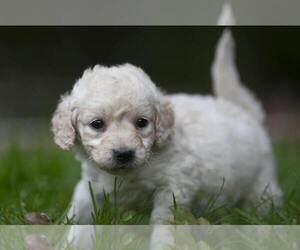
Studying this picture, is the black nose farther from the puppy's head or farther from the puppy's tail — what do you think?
the puppy's tail

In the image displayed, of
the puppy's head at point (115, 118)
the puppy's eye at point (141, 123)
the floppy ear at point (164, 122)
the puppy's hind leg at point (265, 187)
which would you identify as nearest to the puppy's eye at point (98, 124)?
the puppy's head at point (115, 118)

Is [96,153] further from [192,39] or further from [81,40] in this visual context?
[192,39]

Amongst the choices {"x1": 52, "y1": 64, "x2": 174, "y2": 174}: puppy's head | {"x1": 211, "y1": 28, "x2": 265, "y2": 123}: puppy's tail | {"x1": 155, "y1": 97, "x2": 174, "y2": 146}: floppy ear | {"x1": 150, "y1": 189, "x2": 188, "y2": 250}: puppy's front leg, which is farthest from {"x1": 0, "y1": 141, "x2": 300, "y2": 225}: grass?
{"x1": 211, "y1": 28, "x2": 265, "y2": 123}: puppy's tail

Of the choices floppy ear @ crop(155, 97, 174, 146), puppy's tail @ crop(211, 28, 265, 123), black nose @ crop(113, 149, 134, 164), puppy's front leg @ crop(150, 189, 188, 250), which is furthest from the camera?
puppy's tail @ crop(211, 28, 265, 123)

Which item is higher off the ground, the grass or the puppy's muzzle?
the puppy's muzzle

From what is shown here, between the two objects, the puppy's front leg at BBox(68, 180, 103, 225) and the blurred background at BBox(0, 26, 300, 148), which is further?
the blurred background at BBox(0, 26, 300, 148)

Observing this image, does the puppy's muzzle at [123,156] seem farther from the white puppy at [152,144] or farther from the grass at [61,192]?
the grass at [61,192]

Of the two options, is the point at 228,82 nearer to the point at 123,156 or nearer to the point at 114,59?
the point at 114,59

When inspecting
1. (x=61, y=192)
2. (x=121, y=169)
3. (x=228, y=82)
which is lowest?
(x=61, y=192)

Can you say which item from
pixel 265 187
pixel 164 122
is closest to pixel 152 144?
pixel 164 122
